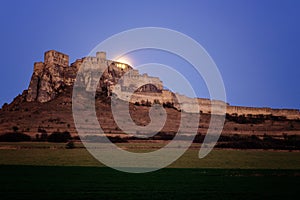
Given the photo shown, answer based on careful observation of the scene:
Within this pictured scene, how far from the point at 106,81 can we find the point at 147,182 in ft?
304

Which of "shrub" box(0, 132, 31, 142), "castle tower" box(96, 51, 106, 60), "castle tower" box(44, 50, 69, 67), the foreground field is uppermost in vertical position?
"castle tower" box(96, 51, 106, 60)

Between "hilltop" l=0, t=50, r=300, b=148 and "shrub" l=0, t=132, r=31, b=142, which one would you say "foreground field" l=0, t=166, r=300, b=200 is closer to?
"shrub" l=0, t=132, r=31, b=142

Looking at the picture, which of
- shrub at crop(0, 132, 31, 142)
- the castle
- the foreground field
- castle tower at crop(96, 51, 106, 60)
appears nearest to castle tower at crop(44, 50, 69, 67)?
the castle

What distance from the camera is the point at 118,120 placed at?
274ft

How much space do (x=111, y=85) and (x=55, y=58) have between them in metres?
17.5

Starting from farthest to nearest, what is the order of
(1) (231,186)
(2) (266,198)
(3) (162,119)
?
(3) (162,119) → (1) (231,186) → (2) (266,198)

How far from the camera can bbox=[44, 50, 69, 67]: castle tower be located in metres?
112

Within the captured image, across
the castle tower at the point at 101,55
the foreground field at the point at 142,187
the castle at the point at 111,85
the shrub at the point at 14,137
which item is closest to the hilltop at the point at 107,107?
the castle at the point at 111,85

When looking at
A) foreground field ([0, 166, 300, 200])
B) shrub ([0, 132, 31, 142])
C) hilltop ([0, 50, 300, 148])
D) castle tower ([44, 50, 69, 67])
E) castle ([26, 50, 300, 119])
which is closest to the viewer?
foreground field ([0, 166, 300, 200])

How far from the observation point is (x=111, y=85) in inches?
4537

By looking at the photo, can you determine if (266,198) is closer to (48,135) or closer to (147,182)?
(147,182)

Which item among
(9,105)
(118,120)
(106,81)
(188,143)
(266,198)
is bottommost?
(266,198)

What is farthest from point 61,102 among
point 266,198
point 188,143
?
point 266,198

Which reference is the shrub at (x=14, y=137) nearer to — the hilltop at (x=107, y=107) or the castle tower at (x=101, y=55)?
the hilltop at (x=107, y=107)
